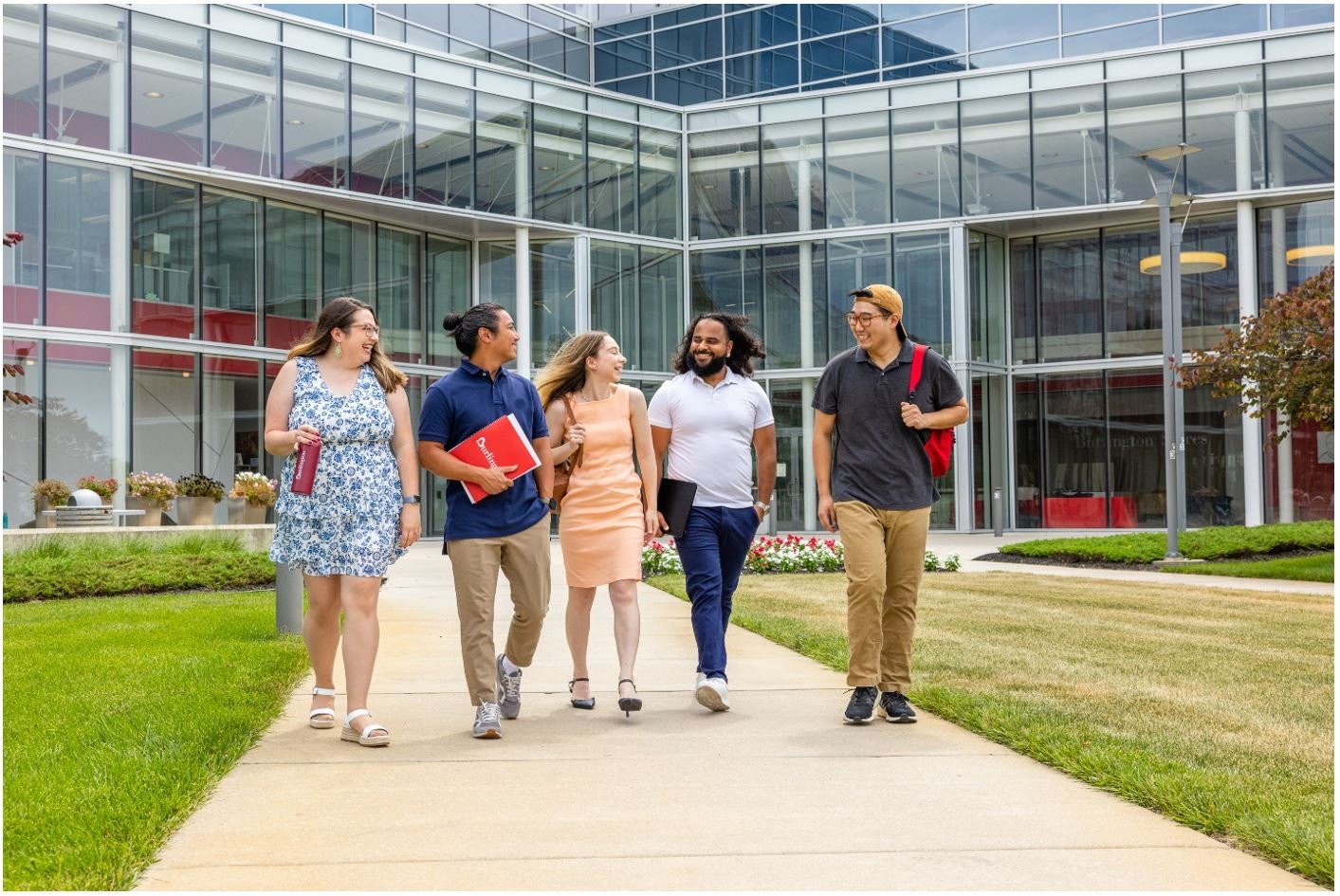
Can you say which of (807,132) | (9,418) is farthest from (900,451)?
(807,132)

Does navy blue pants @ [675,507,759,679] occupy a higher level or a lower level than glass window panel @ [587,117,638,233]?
lower

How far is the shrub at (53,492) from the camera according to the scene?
2134cm

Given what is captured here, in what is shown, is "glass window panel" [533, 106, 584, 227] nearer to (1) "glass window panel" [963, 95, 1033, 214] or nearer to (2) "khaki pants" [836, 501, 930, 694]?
(1) "glass window panel" [963, 95, 1033, 214]

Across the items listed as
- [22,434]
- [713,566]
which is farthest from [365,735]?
[22,434]

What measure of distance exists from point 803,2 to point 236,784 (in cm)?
3723

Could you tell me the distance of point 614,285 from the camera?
3250 cm

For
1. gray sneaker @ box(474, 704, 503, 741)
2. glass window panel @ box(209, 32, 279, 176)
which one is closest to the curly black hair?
gray sneaker @ box(474, 704, 503, 741)

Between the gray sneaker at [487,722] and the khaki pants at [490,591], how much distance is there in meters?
0.05

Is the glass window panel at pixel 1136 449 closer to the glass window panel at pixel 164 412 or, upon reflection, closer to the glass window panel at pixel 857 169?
the glass window panel at pixel 857 169

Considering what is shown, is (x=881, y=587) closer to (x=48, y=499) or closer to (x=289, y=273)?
(x=48, y=499)

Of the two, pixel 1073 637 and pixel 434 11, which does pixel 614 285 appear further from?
pixel 1073 637

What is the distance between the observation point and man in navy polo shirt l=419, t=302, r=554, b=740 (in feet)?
20.0

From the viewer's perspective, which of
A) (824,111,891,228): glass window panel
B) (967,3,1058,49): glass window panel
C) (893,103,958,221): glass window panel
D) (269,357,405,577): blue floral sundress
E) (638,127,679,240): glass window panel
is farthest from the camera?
(967,3,1058,49): glass window panel

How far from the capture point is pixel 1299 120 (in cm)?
2880
